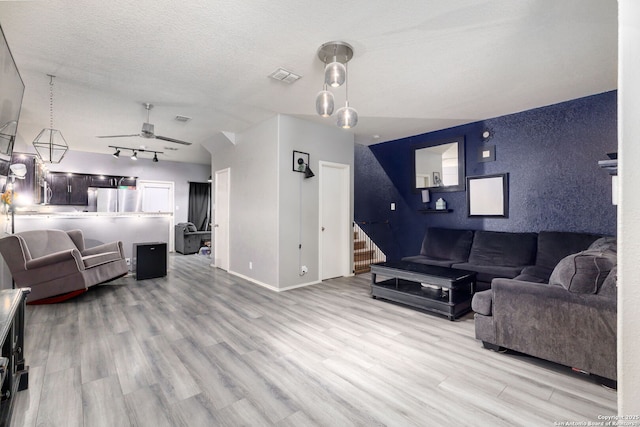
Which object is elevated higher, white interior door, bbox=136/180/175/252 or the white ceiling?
the white ceiling

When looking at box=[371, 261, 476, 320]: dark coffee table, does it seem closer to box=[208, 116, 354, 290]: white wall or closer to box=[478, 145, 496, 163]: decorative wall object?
box=[208, 116, 354, 290]: white wall

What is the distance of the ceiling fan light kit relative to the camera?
234 cm

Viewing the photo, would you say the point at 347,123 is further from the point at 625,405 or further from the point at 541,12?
the point at 625,405

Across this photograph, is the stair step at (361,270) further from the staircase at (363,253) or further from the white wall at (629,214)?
the white wall at (629,214)

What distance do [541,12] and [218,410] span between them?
11.4 ft

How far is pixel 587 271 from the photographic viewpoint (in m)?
2.01

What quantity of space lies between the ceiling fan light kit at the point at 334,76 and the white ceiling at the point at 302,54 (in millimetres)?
96

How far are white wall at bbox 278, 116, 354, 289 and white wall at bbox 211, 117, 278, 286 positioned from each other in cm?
12

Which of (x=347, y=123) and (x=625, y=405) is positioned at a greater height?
→ (x=347, y=123)

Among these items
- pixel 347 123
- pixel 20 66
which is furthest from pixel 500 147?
pixel 20 66

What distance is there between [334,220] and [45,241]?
4.34 m

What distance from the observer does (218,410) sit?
1.74 m

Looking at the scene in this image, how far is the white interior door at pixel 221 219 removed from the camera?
5.82 metres

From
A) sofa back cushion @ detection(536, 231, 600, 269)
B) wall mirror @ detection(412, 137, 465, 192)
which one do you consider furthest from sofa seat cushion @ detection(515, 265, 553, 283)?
wall mirror @ detection(412, 137, 465, 192)
